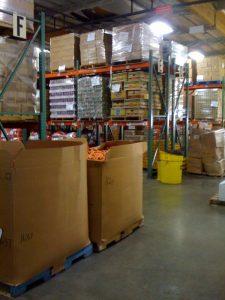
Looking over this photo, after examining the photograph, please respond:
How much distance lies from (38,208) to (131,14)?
9.17 m

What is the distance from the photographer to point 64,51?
984 cm

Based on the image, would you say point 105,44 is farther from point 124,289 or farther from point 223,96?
point 124,289

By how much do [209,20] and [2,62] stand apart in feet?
23.8

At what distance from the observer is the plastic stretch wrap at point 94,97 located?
9.32 meters

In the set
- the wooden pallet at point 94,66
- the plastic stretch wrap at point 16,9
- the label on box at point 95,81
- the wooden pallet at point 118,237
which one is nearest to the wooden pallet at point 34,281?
the wooden pallet at point 118,237

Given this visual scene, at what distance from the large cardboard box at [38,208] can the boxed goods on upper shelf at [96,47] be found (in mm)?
6261

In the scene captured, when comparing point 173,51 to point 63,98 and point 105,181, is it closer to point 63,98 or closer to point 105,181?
point 63,98

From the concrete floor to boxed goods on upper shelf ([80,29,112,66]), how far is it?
526cm

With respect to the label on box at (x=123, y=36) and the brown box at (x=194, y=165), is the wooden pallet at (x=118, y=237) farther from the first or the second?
the label on box at (x=123, y=36)

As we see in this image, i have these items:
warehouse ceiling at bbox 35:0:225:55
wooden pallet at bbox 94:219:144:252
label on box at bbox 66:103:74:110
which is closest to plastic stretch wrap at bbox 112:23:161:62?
warehouse ceiling at bbox 35:0:225:55

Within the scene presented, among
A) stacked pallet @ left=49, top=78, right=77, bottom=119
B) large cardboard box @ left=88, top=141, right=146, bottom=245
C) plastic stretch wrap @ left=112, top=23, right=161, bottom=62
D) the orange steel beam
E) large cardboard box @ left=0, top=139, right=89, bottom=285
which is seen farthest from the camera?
stacked pallet @ left=49, top=78, right=77, bottom=119

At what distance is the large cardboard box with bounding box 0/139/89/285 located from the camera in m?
2.71

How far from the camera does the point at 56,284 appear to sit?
2.99 m

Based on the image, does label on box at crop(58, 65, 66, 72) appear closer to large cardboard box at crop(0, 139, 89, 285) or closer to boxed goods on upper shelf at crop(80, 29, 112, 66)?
boxed goods on upper shelf at crop(80, 29, 112, 66)
